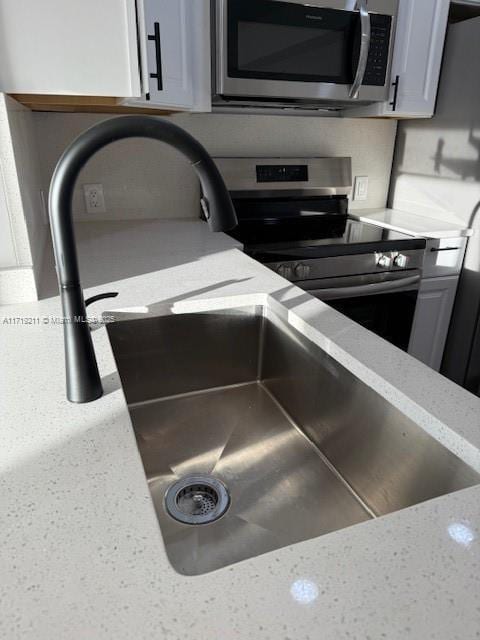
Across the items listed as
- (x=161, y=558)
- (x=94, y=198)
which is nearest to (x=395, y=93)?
(x=94, y=198)

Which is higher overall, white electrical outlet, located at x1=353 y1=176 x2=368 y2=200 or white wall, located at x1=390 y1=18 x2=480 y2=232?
white wall, located at x1=390 y1=18 x2=480 y2=232

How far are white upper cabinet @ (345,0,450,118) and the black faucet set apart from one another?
154cm

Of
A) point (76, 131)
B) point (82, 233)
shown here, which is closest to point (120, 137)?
point (82, 233)

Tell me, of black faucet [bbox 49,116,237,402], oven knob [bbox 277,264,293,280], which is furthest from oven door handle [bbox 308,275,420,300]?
black faucet [bbox 49,116,237,402]

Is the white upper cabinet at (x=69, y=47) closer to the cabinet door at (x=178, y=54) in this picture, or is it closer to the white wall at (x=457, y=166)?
the cabinet door at (x=178, y=54)

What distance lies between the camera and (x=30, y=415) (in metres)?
0.62

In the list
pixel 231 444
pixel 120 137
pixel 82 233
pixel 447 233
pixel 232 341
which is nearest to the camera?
pixel 120 137

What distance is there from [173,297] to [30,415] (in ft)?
1.53

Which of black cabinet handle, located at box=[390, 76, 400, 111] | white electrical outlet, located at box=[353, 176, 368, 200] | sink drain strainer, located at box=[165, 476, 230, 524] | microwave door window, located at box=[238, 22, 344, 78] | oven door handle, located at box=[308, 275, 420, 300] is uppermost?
microwave door window, located at box=[238, 22, 344, 78]

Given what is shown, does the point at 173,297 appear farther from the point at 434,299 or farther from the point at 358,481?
the point at 434,299

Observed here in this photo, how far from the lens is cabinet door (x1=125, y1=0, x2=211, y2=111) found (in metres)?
1.36

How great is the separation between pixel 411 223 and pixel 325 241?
1.74ft

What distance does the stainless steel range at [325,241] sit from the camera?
165cm

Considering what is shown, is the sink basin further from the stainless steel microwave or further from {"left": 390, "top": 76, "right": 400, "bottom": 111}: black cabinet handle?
{"left": 390, "top": 76, "right": 400, "bottom": 111}: black cabinet handle
